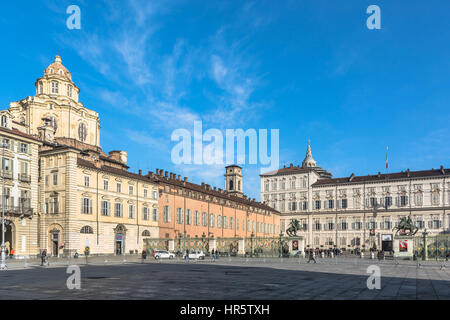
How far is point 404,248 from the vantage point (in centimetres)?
5378

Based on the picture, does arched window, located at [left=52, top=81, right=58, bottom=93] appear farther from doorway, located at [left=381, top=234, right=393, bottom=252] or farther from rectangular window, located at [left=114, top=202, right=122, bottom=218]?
doorway, located at [left=381, top=234, right=393, bottom=252]

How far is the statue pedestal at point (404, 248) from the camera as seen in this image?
52.8m

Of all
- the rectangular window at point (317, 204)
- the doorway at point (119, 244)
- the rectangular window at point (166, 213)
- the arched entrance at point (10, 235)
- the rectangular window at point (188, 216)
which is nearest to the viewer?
the arched entrance at point (10, 235)

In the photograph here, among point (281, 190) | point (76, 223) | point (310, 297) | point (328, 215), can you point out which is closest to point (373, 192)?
point (328, 215)

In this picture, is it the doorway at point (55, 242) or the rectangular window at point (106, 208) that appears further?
the rectangular window at point (106, 208)

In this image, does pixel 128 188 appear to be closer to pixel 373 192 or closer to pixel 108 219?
pixel 108 219

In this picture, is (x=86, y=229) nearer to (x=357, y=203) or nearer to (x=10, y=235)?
(x=10, y=235)

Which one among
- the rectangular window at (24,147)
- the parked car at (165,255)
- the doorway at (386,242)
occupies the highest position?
the rectangular window at (24,147)

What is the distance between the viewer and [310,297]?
15.8 m

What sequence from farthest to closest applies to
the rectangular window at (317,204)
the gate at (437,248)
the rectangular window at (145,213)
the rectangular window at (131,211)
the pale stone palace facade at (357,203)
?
the rectangular window at (317,204), the pale stone palace facade at (357,203), the rectangular window at (145,213), the rectangular window at (131,211), the gate at (437,248)

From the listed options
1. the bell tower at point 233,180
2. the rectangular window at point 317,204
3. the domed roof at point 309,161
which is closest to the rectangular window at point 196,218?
the rectangular window at point 317,204

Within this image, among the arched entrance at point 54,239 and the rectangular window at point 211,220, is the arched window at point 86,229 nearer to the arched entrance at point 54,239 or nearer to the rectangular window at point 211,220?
the arched entrance at point 54,239

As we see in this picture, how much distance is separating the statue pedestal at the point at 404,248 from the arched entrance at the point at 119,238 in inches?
1390
